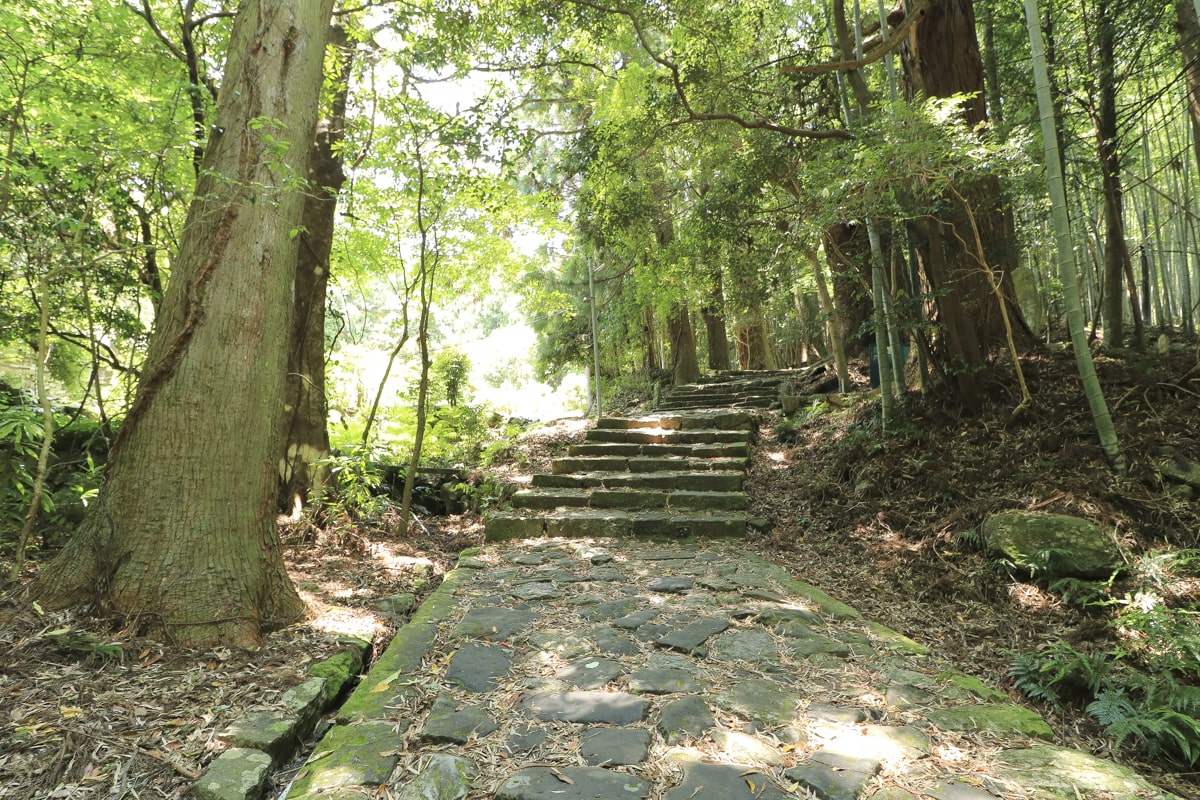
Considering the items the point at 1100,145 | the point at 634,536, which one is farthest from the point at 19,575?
the point at 1100,145

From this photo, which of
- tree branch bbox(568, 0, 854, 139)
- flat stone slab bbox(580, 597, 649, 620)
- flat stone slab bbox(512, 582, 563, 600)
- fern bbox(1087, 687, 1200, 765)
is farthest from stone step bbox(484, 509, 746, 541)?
tree branch bbox(568, 0, 854, 139)

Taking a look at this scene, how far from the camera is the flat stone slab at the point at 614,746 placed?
1866 millimetres

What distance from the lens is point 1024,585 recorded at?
3482 millimetres

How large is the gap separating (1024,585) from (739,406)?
251 inches

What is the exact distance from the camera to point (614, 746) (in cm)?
194

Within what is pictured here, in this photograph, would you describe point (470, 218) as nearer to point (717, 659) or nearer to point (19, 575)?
point (19, 575)

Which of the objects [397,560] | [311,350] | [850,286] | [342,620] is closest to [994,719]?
[342,620]

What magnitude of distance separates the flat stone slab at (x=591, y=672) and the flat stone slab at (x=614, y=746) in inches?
15.3

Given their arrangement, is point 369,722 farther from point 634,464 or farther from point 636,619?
point 634,464

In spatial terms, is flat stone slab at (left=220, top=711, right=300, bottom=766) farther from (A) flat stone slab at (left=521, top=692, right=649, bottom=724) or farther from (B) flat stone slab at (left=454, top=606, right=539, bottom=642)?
(B) flat stone slab at (left=454, top=606, right=539, bottom=642)

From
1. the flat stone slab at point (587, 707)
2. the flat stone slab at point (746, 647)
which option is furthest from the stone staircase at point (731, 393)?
the flat stone slab at point (587, 707)

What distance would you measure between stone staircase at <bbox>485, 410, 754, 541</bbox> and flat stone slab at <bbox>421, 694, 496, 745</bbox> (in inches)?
121

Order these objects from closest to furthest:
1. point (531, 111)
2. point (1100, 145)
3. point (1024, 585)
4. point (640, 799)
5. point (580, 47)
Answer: point (640, 799)
point (1024, 585)
point (1100, 145)
point (580, 47)
point (531, 111)

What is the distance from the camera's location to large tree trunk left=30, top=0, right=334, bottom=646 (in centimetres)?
258
